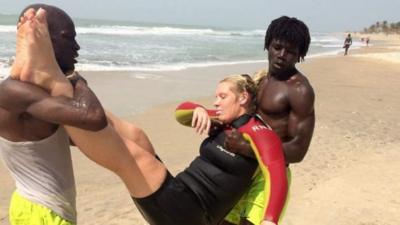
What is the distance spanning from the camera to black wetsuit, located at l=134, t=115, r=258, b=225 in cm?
251

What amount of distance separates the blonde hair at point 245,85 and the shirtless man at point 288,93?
9cm

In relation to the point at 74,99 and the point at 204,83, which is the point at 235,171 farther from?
the point at 204,83

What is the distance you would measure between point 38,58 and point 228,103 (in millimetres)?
1107

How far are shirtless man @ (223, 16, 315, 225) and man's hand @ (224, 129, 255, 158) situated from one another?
0.28 metres

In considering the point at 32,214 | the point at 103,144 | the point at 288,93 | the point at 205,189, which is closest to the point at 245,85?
the point at 288,93

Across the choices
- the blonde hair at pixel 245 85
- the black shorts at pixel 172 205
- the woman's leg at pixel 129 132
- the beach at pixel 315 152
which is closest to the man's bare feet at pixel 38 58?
the woman's leg at pixel 129 132

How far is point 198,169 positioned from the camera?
2.73 meters

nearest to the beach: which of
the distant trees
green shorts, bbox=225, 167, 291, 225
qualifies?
green shorts, bbox=225, 167, 291, 225

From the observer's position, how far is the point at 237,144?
2645mm

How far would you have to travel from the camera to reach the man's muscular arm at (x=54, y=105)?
195 centimetres

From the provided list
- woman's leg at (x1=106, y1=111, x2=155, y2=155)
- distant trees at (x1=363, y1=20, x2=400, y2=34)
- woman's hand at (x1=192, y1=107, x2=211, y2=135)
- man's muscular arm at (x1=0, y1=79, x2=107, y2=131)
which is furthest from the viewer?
distant trees at (x1=363, y1=20, x2=400, y2=34)

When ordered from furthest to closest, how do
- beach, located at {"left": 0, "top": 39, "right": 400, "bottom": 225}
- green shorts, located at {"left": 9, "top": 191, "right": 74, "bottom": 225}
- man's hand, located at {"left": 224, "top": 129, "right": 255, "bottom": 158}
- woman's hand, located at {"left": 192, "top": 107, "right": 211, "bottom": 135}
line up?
beach, located at {"left": 0, "top": 39, "right": 400, "bottom": 225}, woman's hand, located at {"left": 192, "top": 107, "right": 211, "bottom": 135}, man's hand, located at {"left": 224, "top": 129, "right": 255, "bottom": 158}, green shorts, located at {"left": 9, "top": 191, "right": 74, "bottom": 225}

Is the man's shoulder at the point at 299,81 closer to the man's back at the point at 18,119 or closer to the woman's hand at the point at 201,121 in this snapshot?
the woman's hand at the point at 201,121

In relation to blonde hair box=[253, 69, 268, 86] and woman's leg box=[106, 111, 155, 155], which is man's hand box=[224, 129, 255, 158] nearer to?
woman's leg box=[106, 111, 155, 155]
